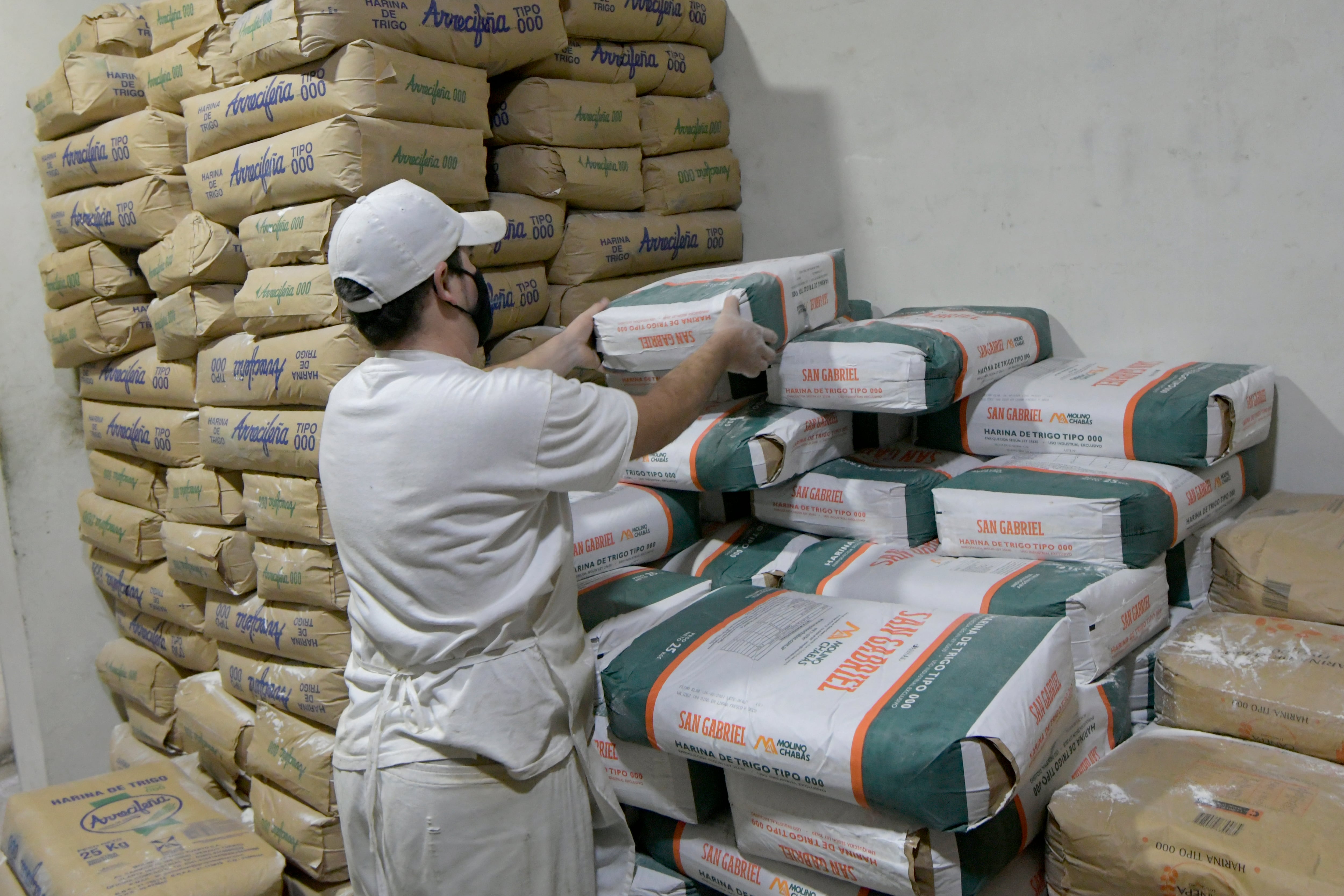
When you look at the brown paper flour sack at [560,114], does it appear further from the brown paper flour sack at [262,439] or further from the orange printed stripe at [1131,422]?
the orange printed stripe at [1131,422]

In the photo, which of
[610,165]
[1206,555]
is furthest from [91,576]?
[1206,555]

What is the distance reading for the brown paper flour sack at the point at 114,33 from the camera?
9.78 feet

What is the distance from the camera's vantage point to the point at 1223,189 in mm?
2242

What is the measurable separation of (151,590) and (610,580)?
71.2 inches

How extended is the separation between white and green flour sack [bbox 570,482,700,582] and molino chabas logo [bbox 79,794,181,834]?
136 centimetres

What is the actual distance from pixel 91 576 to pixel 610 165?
93.3 inches

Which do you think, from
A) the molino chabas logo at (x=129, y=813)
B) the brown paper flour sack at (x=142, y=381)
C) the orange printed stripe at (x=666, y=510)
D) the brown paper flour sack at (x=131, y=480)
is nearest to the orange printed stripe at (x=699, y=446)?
the orange printed stripe at (x=666, y=510)

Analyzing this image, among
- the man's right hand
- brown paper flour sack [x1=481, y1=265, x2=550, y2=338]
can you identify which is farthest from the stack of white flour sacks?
brown paper flour sack [x1=481, y1=265, x2=550, y2=338]

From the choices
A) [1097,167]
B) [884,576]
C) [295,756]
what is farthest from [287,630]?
[1097,167]

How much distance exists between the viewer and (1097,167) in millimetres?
2400

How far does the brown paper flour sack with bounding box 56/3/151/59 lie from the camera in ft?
9.78

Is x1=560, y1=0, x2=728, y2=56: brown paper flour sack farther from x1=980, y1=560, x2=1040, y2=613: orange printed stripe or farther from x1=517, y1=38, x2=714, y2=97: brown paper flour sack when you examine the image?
x1=980, y1=560, x2=1040, y2=613: orange printed stripe

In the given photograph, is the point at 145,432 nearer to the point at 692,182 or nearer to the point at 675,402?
the point at 692,182

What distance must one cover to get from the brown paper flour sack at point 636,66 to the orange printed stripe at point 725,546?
1.30m
